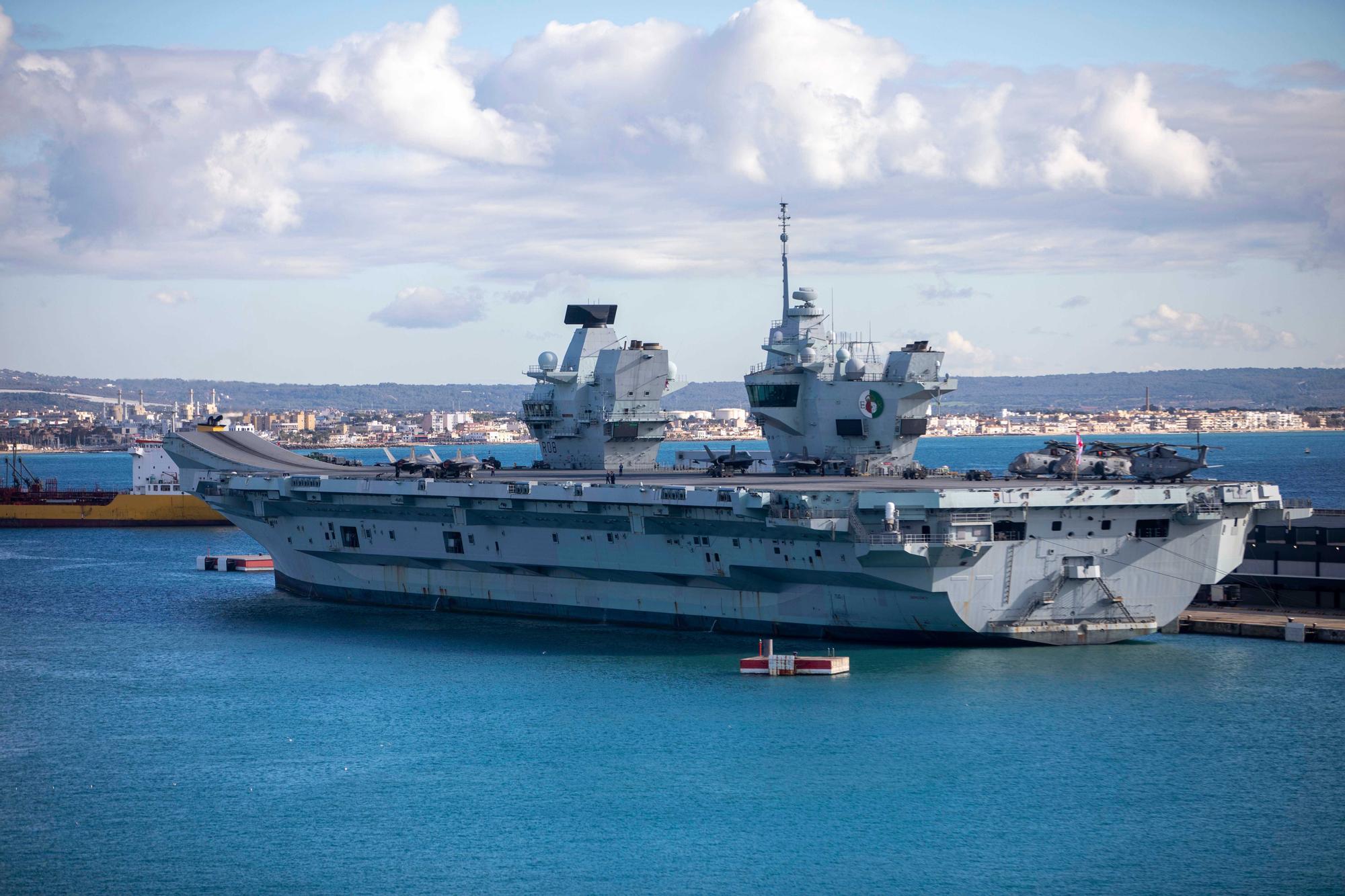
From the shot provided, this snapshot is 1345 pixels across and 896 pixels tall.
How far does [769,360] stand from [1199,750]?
17.5 meters

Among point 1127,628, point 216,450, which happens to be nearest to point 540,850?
point 1127,628

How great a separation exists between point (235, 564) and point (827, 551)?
28829 mm

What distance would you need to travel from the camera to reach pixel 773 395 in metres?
37.3

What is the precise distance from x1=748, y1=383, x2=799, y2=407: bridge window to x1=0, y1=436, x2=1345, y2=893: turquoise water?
6952 mm

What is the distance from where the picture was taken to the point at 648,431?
42.4 metres

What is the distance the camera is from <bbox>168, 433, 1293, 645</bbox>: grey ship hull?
28391 millimetres

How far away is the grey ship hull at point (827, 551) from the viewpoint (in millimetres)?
28391

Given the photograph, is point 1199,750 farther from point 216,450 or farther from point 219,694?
point 216,450

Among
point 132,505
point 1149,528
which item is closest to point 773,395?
point 1149,528

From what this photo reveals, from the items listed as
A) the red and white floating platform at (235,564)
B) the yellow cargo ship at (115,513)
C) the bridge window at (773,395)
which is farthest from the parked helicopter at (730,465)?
the yellow cargo ship at (115,513)

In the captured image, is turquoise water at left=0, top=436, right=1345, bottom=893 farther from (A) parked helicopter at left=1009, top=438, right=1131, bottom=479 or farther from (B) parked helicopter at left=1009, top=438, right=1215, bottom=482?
(A) parked helicopter at left=1009, top=438, right=1131, bottom=479

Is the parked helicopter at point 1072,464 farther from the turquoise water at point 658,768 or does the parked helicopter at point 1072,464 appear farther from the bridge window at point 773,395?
the bridge window at point 773,395

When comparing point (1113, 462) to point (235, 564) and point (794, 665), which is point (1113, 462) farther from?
point (235, 564)

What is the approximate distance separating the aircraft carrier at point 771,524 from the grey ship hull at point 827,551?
1.8 inches
